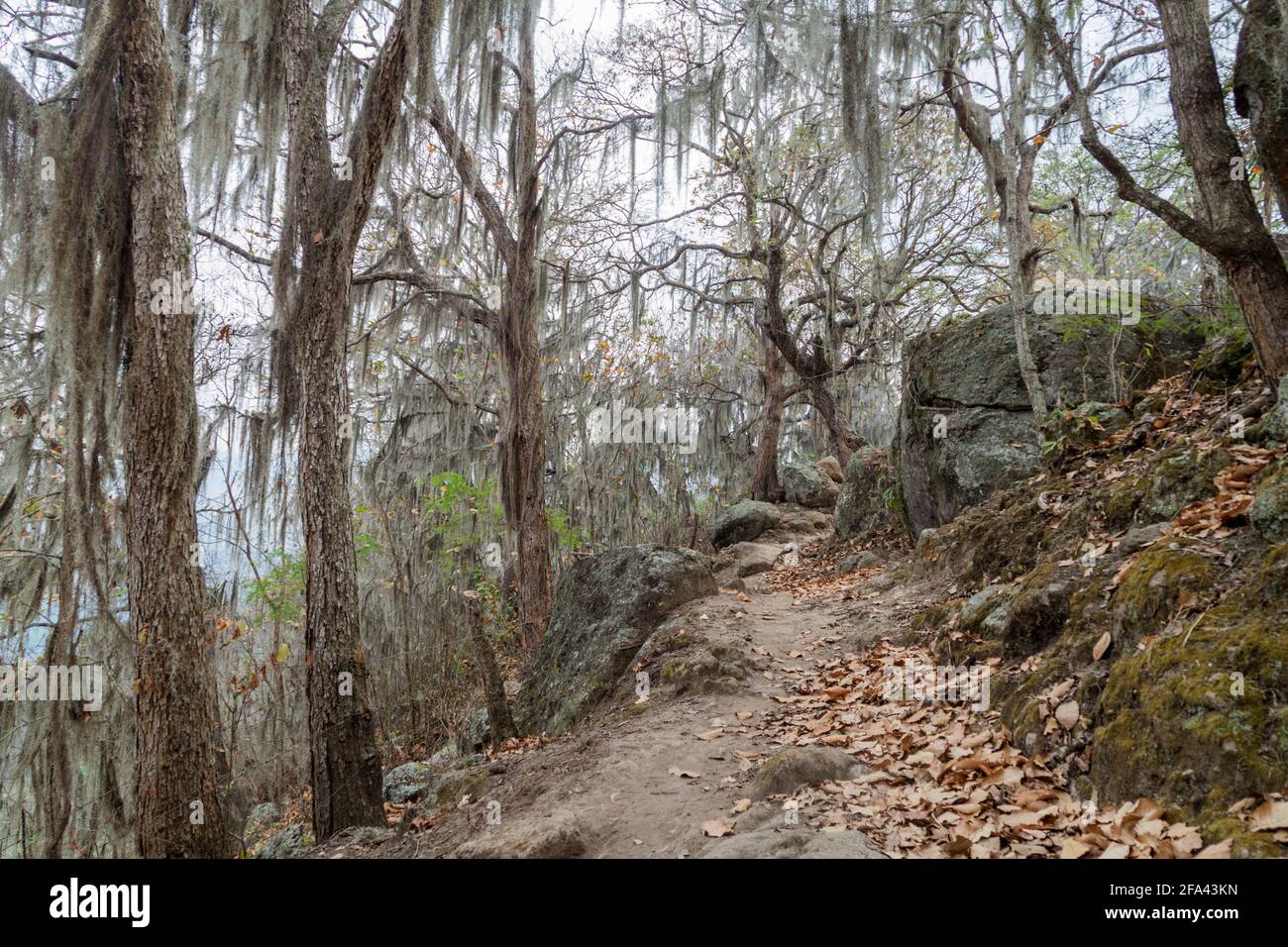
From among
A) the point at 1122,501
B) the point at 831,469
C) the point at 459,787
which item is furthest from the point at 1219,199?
the point at 831,469

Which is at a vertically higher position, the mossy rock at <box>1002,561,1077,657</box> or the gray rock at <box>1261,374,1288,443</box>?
the gray rock at <box>1261,374,1288,443</box>

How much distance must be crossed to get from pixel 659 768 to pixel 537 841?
870mm

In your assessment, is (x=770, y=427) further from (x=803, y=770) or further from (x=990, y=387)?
(x=803, y=770)

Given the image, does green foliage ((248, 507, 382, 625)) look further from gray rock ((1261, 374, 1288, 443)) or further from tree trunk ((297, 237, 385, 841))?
gray rock ((1261, 374, 1288, 443))

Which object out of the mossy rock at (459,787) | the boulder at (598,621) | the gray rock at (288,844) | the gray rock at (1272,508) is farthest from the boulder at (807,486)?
the gray rock at (1272,508)

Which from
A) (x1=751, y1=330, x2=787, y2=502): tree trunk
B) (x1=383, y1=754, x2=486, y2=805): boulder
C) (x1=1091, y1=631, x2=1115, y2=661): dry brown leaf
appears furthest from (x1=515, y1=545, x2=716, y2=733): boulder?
(x1=751, y1=330, x2=787, y2=502): tree trunk

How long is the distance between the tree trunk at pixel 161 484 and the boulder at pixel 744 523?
353 inches

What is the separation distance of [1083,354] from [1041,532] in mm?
2883

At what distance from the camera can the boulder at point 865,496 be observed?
885 cm

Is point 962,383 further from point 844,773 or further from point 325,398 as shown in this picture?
point 325,398

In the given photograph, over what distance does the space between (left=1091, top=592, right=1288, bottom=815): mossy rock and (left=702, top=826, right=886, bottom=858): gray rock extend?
804 mm

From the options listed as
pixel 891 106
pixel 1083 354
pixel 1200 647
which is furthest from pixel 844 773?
pixel 891 106

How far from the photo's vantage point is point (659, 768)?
3.72 metres

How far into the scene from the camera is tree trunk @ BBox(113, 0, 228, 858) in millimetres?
3852
